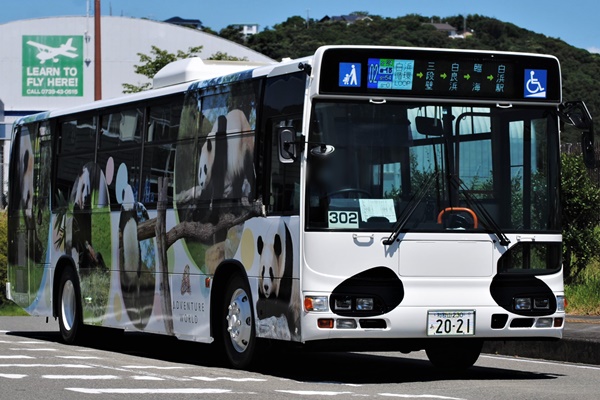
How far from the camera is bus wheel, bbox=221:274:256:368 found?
538 inches

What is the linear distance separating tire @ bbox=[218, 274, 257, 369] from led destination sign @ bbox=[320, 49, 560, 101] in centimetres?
248

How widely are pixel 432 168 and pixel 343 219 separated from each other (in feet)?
3.25

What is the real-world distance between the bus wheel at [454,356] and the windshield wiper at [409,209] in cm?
201

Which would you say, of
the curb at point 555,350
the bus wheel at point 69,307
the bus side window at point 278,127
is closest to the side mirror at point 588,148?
the bus side window at point 278,127

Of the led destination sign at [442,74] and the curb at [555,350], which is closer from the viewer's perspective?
the led destination sign at [442,74]

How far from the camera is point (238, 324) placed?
13930 millimetres

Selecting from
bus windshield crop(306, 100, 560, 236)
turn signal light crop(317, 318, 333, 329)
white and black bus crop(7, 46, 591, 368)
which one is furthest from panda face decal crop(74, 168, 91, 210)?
turn signal light crop(317, 318, 333, 329)

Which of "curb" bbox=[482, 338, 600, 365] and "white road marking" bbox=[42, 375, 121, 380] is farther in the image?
"curb" bbox=[482, 338, 600, 365]

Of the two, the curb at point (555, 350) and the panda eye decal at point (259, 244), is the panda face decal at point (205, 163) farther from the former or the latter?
the curb at point (555, 350)

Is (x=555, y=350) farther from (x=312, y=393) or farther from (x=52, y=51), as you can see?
(x=52, y=51)

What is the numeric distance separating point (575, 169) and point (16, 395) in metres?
14.6

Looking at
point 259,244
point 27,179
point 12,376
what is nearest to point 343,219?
point 259,244

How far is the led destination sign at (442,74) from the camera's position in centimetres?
1260

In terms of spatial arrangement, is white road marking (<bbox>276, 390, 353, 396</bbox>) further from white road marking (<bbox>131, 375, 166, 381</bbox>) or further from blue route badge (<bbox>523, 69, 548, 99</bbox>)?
blue route badge (<bbox>523, 69, 548, 99</bbox>)
